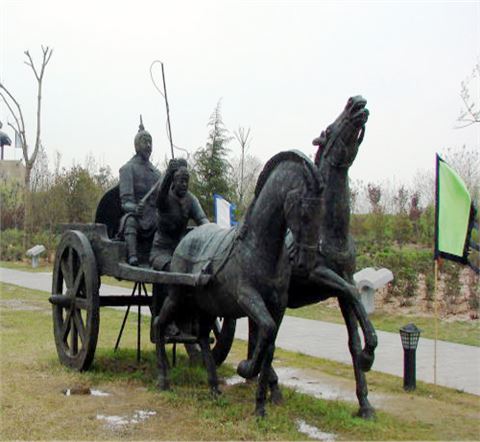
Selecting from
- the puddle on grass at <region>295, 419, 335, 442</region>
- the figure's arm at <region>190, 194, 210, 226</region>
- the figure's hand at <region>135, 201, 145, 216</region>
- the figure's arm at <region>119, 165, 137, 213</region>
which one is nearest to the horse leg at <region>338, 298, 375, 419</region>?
the puddle on grass at <region>295, 419, 335, 442</region>

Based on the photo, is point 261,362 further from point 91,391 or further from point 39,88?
point 39,88

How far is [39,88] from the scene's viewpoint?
28859 mm

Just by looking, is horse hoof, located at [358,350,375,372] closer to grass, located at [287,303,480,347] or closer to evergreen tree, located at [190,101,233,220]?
grass, located at [287,303,480,347]

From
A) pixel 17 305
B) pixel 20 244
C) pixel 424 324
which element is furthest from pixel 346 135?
pixel 20 244

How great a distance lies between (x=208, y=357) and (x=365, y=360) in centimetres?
155

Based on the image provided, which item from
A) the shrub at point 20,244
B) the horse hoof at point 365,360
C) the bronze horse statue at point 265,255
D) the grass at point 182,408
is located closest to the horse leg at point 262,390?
the bronze horse statue at point 265,255

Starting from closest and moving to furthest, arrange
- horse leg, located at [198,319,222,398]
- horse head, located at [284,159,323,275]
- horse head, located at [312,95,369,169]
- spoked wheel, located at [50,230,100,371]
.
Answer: horse head, located at [284,159,323,275] → horse head, located at [312,95,369,169] → horse leg, located at [198,319,222,398] → spoked wheel, located at [50,230,100,371]

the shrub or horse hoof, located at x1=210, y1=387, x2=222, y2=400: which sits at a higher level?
the shrub

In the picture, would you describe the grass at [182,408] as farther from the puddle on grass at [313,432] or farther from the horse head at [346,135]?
the horse head at [346,135]

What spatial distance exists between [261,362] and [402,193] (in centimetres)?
2834

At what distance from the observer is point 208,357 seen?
21.5 ft

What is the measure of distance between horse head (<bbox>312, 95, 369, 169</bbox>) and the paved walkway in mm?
3201

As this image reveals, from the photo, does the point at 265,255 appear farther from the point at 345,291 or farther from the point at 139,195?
the point at 139,195

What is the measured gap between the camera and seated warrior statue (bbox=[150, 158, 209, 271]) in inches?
264
